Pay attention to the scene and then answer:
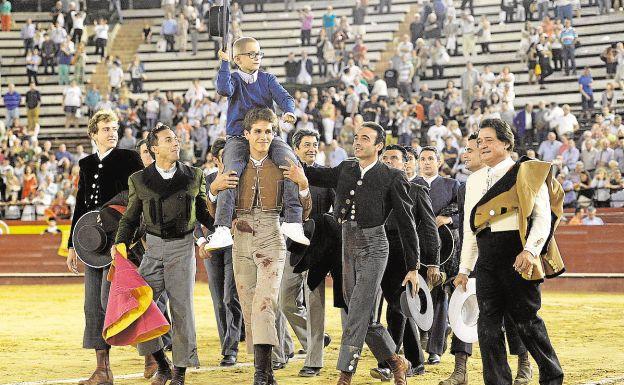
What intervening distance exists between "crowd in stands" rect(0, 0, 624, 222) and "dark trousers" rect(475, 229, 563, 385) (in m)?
10.8

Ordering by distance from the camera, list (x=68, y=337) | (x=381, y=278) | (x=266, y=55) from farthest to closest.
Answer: (x=266, y=55), (x=68, y=337), (x=381, y=278)

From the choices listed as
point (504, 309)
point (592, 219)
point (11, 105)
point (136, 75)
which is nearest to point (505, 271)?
point (504, 309)

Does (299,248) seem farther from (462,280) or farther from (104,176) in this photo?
(104,176)

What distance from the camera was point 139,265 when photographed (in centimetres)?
754

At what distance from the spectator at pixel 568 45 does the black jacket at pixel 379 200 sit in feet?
53.9

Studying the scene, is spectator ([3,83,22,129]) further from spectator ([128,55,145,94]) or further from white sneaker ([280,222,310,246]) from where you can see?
white sneaker ([280,222,310,246])

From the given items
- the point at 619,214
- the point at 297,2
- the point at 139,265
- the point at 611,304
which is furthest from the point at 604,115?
the point at 139,265

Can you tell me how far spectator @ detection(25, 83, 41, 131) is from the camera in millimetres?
25156

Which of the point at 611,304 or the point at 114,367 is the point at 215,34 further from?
the point at 611,304

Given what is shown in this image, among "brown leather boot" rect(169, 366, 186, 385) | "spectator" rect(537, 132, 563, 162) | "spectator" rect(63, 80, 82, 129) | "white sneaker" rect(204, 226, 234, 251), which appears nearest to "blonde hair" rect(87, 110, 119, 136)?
"white sneaker" rect(204, 226, 234, 251)

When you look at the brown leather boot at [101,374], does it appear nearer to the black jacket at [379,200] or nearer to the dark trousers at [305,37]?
the black jacket at [379,200]

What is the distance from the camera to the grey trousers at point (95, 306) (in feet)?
24.2

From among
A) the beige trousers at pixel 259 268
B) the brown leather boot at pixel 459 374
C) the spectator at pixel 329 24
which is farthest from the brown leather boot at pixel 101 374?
the spectator at pixel 329 24

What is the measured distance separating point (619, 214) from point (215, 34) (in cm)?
1034
